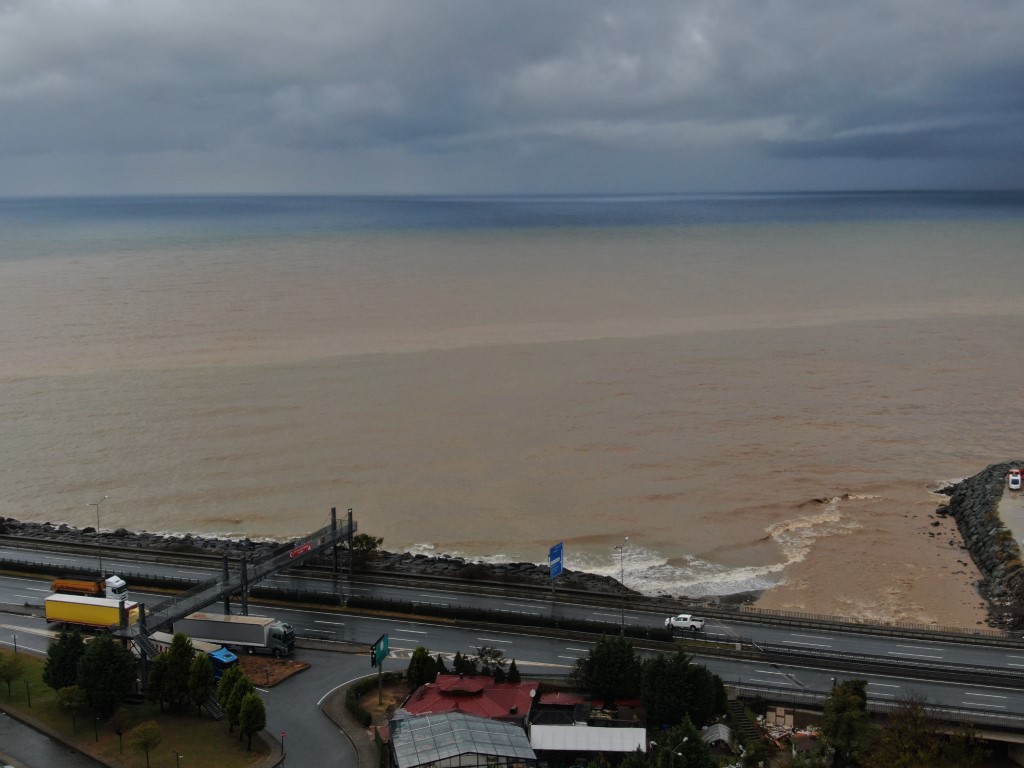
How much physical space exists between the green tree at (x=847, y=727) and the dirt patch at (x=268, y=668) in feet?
68.2

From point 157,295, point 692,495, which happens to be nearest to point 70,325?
point 157,295

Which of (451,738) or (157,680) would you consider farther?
(157,680)

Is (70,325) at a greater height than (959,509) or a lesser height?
greater

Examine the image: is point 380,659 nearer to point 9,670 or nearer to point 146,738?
point 146,738

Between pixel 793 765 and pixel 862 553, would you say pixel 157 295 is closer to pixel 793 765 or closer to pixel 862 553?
pixel 862 553

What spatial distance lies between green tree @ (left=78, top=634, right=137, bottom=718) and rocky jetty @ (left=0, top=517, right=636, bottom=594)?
11848 millimetres

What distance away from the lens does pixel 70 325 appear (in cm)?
11938

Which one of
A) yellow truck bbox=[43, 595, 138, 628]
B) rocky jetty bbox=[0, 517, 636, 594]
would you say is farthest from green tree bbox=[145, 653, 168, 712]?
rocky jetty bbox=[0, 517, 636, 594]

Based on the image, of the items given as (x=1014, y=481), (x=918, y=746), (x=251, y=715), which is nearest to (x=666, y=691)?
(x=918, y=746)

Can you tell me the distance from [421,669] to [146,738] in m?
10.5

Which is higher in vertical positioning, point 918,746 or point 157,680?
point 157,680

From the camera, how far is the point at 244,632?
42.2 meters

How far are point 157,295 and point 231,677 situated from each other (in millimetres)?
116657

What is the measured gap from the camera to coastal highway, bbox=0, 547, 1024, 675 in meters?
42.3
